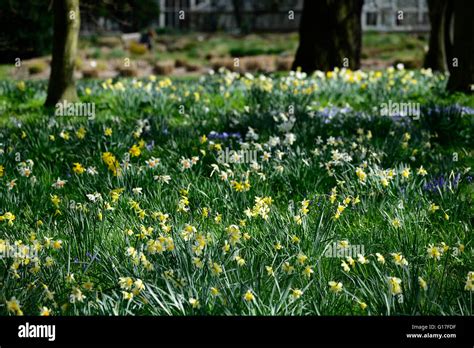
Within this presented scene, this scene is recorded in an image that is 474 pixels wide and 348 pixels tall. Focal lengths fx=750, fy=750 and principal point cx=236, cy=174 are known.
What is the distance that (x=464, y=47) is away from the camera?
9.73 meters

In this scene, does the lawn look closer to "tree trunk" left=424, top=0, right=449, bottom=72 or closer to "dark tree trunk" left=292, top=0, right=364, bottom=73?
"dark tree trunk" left=292, top=0, right=364, bottom=73

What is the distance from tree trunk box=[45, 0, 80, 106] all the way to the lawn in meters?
1.33

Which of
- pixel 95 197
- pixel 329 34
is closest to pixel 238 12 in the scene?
pixel 329 34

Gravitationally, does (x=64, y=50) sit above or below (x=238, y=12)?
below

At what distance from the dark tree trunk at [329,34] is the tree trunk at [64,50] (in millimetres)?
4192

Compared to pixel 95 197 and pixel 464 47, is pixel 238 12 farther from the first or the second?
pixel 95 197

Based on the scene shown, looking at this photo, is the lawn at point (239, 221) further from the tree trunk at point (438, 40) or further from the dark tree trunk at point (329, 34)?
the tree trunk at point (438, 40)

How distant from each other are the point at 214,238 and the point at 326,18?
8428 millimetres

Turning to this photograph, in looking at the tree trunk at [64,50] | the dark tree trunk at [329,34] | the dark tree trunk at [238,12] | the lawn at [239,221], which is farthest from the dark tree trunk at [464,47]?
the dark tree trunk at [238,12]

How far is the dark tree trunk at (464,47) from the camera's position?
9672 millimetres

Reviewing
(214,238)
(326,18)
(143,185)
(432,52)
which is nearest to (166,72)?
(432,52)

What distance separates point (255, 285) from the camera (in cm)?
320

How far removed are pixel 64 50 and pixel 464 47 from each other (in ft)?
16.7

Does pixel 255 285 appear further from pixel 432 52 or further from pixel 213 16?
pixel 213 16
